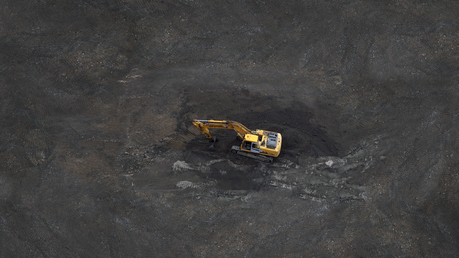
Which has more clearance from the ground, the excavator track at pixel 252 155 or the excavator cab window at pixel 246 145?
the excavator cab window at pixel 246 145

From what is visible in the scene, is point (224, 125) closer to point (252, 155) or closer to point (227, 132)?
point (227, 132)

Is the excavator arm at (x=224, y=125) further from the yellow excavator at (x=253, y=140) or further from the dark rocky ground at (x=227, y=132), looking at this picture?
the dark rocky ground at (x=227, y=132)

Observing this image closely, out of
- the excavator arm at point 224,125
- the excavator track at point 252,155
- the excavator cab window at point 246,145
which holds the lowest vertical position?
the excavator track at point 252,155

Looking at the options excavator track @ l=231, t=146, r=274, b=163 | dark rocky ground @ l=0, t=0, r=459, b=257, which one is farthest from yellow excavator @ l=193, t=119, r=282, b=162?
dark rocky ground @ l=0, t=0, r=459, b=257

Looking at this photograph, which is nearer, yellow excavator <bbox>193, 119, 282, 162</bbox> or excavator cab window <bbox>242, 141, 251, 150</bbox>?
yellow excavator <bbox>193, 119, 282, 162</bbox>

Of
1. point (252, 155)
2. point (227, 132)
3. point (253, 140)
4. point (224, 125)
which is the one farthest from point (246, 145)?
point (227, 132)

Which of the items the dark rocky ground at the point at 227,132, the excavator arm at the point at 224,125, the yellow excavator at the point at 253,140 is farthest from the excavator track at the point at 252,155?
the excavator arm at the point at 224,125

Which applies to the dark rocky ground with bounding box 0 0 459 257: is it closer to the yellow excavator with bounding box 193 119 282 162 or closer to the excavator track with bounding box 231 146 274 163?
the excavator track with bounding box 231 146 274 163
